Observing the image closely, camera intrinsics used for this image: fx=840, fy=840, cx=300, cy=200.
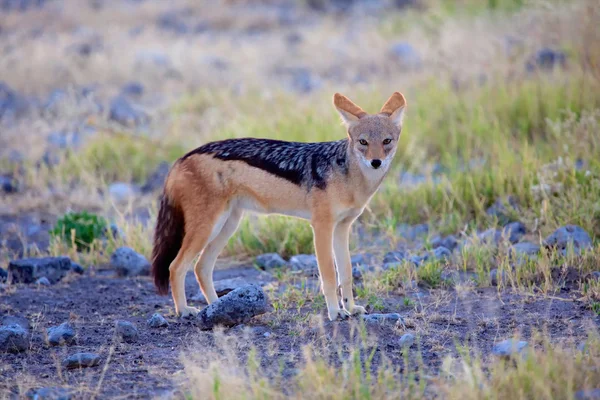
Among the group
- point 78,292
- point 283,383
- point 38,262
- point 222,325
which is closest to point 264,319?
point 222,325

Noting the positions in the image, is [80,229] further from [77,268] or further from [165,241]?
[165,241]

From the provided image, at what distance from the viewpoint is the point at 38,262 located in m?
7.03

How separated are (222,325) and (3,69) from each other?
1008 cm

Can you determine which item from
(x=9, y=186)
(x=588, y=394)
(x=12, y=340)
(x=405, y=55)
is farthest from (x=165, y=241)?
(x=405, y=55)

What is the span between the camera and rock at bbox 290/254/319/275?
7008mm

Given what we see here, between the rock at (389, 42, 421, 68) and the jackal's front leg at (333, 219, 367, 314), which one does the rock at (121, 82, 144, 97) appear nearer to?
the rock at (389, 42, 421, 68)

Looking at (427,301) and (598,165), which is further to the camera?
(598,165)

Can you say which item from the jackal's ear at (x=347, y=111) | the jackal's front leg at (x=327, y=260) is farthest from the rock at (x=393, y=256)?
the jackal's ear at (x=347, y=111)

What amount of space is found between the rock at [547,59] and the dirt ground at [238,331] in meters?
5.71

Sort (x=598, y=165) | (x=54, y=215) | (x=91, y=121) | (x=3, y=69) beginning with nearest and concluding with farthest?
(x=598, y=165)
(x=54, y=215)
(x=91, y=121)
(x=3, y=69)

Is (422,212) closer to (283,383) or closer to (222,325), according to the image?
(222,325)

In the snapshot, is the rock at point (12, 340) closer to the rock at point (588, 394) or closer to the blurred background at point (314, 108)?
the blurred background at point (314, 108)

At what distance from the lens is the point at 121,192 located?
9664mm

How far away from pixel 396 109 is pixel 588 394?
8.88 feet
